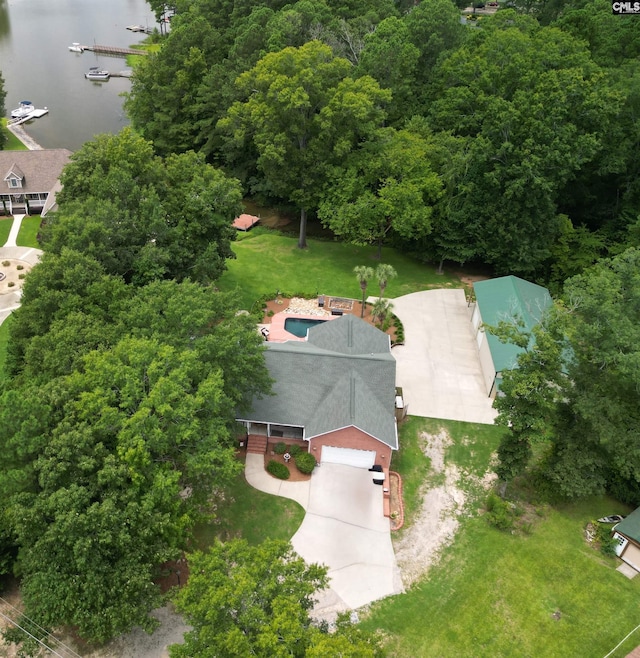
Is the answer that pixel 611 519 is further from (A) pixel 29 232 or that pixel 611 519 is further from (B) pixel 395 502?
(A) pixel 29 232

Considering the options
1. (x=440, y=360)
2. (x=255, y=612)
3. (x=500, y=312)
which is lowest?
(x=440, y=360)

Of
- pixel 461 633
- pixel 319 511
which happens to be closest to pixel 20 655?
pixel 319 511

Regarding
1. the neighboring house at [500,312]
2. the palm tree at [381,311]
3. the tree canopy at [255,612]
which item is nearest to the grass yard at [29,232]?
the palm tree at [381,311]

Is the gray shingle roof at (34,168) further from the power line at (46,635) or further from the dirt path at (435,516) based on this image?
the dirt path at (435,516)

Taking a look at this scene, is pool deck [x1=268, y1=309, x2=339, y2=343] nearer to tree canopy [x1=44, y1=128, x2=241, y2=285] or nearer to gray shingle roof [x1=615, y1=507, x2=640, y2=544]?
tree canopy [x1=44, y1=128, x2=241, y2=285]

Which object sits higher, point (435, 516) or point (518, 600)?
point (518, 600)

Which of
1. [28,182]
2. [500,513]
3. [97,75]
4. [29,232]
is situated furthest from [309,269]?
[97,75]
